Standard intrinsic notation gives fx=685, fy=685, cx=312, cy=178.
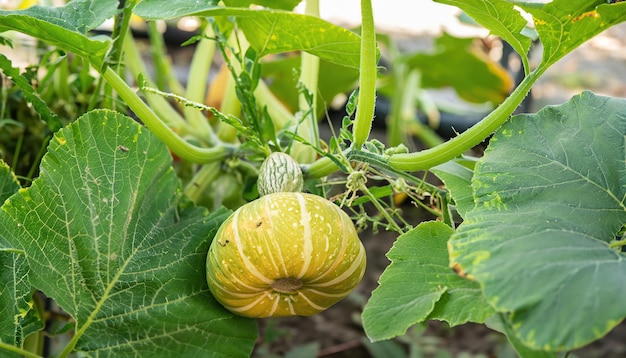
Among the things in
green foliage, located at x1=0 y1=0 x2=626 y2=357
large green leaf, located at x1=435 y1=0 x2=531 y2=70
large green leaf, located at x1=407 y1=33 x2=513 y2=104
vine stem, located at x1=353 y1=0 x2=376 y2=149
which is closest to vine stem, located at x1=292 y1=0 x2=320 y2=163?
green foliage, located at x1=0 y1=0 x2=626 y2=357

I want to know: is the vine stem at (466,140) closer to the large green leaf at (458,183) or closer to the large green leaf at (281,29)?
the large green leaf at (458,183)

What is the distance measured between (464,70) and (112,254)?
1.36 meters

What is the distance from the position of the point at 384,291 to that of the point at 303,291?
97 millimetres

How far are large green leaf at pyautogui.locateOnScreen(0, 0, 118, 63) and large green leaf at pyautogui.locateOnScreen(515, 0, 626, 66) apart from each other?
0.42 m

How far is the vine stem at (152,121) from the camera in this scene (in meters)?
0.75

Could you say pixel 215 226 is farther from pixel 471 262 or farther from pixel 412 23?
pixel 412 23

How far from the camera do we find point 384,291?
614 millimetres

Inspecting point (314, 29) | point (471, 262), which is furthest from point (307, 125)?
point (471, 262)

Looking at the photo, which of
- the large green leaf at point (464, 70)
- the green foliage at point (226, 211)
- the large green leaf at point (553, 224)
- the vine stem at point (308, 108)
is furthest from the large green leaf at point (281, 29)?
the large green leaf at point (464, 70)

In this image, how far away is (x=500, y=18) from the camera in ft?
2.19

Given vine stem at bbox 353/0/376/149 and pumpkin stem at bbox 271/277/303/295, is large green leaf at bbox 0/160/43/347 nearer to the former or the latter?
pumpkin stem at bbox 271/277/303/295

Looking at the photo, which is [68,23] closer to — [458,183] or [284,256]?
[284,256]

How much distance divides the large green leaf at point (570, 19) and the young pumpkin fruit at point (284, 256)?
0.87 feet

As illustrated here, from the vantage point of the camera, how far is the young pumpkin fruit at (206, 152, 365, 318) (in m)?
0.63
